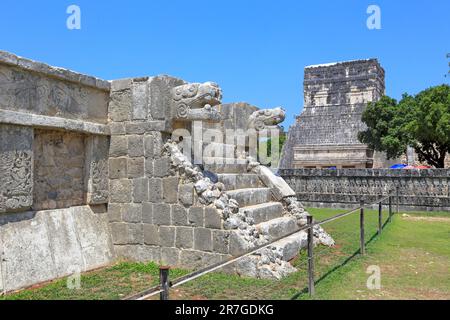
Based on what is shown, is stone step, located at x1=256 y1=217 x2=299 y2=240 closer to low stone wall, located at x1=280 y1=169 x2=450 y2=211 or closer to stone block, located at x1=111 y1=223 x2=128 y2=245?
stone block, located at x1=111 y1=223 x2=128 y2=245

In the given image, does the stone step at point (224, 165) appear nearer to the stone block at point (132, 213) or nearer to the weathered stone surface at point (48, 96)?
the stone block at point (132, 213)

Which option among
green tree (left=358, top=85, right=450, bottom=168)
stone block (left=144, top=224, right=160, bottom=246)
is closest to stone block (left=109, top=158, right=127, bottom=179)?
stone block (left=144, top=224, right=160, bottom=246)

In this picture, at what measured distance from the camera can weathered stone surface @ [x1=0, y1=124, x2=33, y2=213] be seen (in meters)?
4.63

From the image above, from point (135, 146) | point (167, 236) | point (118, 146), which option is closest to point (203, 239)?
point (167, 236)

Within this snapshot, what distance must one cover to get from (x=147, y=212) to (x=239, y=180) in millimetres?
1836

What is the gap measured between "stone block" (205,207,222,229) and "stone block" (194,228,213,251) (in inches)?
3.4

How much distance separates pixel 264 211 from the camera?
6.68m

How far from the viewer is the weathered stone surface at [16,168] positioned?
4.63 meters

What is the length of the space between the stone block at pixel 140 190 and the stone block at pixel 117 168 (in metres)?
0.25

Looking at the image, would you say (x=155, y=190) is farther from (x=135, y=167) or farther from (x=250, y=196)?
(x=250, y=196)

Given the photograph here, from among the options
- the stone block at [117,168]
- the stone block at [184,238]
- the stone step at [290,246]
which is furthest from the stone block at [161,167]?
the stone step at [290,246]
